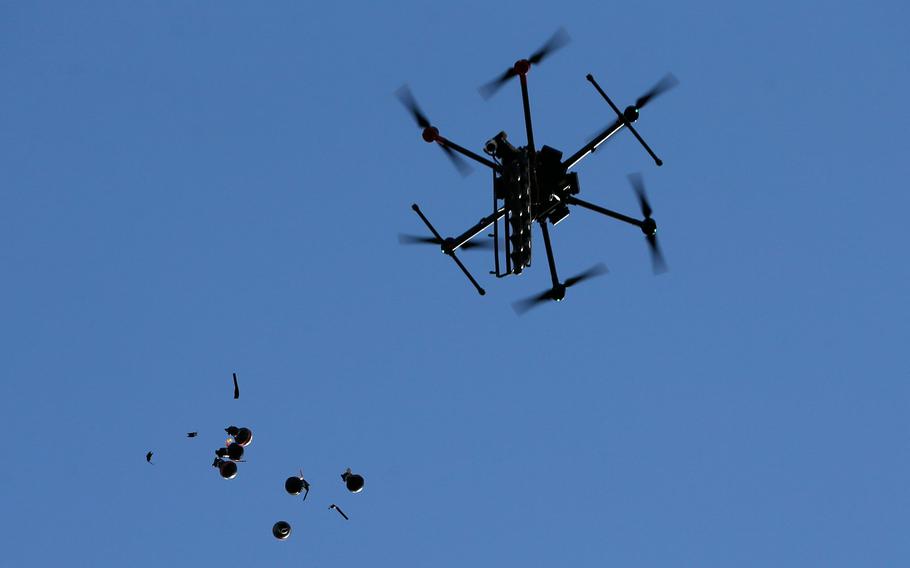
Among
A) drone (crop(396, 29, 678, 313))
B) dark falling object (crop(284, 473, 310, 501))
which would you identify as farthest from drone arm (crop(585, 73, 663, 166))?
dark falling object (crop(284, 473, 310, 501))

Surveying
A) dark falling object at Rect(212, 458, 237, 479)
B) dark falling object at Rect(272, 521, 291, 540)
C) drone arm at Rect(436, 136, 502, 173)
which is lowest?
dark falling object at Rect(272, 521, 291, 540)

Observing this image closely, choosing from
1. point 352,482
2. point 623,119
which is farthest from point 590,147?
point 352,482

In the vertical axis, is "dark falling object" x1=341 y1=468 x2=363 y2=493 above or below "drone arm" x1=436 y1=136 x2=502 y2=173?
below

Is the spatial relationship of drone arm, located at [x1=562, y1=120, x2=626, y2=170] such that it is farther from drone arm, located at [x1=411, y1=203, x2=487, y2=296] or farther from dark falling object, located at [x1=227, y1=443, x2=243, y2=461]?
dark falling object, located at [x1=227, y1=443, x2=243, y2=461]

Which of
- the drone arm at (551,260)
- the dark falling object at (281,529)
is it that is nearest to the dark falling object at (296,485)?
the dark falling object at (281,529)

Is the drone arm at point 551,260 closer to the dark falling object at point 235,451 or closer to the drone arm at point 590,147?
the drone arm at point 590,147

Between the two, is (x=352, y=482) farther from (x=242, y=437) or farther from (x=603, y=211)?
(x=603, y=211)

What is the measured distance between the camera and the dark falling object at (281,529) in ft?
121

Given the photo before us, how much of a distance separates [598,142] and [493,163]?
335 centimetres

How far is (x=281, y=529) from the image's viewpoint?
36.8 m

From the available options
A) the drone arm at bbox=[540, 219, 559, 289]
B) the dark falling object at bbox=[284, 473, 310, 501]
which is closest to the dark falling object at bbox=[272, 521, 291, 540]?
the dark falling object at bbox=[284, 473, 310, 501]

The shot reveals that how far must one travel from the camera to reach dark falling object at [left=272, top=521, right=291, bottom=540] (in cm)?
3678

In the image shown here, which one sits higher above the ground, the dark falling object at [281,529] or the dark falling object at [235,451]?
the dark falling object at [235,451]

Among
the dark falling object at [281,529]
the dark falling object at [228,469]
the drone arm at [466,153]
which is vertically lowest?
the dark falling object at [281,529]
